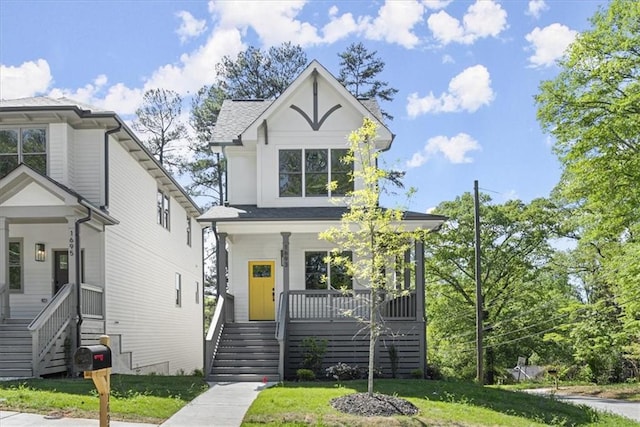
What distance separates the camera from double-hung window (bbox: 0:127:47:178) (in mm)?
17891

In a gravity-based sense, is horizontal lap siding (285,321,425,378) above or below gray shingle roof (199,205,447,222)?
below

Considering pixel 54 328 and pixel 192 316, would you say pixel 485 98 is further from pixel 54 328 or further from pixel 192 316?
pixel 54 328

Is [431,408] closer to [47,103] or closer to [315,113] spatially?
[315,113]

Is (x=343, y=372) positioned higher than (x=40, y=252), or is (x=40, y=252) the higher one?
(x=40, y=252)

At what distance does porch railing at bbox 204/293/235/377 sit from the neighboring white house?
10.6ft

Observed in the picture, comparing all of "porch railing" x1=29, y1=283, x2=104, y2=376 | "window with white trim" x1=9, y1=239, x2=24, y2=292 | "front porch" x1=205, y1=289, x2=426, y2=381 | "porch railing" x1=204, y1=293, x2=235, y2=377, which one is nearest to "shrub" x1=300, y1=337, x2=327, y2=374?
"front porch" x1=205, y1=289, x2=426, y2=381

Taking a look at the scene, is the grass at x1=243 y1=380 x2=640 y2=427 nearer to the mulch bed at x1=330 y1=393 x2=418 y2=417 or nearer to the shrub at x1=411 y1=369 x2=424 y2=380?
the mulch bed at x1=330 y1=393 x2=418 y2=417

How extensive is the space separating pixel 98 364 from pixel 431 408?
6890 mm

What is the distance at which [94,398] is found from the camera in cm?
1114

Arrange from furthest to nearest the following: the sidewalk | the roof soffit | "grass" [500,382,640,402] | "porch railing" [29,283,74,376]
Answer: "grass" [500,382,640,402] < the roof soffit < "porch railing" [29,283,74,376] < the sidewalk

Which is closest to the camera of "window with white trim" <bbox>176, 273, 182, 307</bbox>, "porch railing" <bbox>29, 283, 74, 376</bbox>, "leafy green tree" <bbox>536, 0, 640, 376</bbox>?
"porch railing" <bbox>29, 283, 74, 376</bbox>

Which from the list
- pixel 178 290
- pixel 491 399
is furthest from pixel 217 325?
pixel 178 290

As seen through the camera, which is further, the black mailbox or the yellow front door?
the yellow front door

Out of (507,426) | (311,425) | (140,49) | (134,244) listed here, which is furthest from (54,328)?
(140,49)
